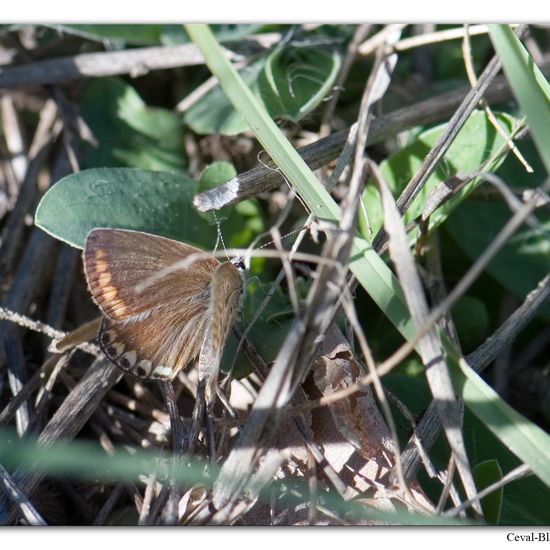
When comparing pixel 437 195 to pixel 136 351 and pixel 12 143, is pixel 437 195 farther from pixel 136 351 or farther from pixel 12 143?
pixel 12 143

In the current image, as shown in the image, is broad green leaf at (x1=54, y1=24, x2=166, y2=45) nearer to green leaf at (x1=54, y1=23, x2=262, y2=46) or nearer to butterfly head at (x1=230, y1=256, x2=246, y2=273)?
green leaf at (x1=54, y1=23, x2=262, y2=46)

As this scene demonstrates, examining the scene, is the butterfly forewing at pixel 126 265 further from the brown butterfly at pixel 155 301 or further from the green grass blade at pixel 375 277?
the green grass blade at pixel 375 277

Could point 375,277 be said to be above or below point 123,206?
below

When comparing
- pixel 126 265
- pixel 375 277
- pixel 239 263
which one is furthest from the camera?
pixel 239 263

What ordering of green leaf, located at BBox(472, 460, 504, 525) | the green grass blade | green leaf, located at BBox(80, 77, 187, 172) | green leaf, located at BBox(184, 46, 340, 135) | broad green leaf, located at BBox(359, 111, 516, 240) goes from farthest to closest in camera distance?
green leaf, located at BBox(80, 77, 187, 172) < green leaf, located at BBox(184, 46, 340, 135) < broad green leaf, located at BBox(359, 111, 516, 240) < green leaf, located at BBox(472, 460, 504, 525) < the green grass blade

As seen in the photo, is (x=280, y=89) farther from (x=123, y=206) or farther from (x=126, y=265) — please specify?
(x=126, y=265)

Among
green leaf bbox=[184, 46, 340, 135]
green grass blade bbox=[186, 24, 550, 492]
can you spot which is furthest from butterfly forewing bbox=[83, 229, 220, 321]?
green leaf bbox=[184, 46, 340, 135]

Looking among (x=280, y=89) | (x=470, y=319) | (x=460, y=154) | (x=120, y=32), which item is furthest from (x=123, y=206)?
(x=470, y=319)
